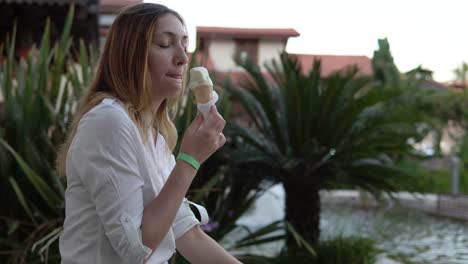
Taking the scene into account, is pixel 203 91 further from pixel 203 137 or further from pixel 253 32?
pixel 253 32

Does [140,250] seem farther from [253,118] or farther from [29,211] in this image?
[253,118]

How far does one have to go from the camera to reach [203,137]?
3.75 ft

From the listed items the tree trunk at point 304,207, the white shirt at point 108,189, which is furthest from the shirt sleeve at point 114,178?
the tree trunk at point 304,207

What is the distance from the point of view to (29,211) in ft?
11.7

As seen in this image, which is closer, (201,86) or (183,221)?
(201,86)

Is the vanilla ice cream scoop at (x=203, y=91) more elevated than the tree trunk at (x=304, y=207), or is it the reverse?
the vanilla ice cream scoop at (x=203, y=91)

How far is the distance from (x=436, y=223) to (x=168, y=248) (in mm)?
12369

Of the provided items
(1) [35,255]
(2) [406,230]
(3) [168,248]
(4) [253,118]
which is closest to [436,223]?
(2) [406,230]

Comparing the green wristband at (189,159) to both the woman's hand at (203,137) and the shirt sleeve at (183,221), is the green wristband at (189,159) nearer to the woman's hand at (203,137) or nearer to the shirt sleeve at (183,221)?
the woman's hand at (203,137)

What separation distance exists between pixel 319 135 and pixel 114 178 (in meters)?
4.14

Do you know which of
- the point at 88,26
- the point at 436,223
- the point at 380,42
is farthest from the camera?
the point at 380,42

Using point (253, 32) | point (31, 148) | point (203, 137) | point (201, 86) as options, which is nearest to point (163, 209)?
point (203, 137)

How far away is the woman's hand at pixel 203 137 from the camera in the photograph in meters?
1.14

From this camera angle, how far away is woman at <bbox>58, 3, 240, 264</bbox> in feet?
3.57
